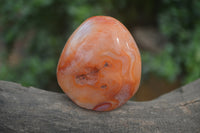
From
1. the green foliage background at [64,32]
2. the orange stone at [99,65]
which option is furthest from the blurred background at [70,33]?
the orange stone at [99,65]

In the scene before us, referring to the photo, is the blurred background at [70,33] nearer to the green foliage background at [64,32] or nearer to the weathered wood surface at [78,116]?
the green foliage background at [64,32]

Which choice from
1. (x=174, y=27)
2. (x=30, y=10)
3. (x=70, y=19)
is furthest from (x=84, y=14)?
(x=174, y=27)

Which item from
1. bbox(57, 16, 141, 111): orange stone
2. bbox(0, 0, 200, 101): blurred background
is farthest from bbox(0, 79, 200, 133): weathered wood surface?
bbox(0, 0, 200, 101): blurred background

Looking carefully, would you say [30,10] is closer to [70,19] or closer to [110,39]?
[70,19]

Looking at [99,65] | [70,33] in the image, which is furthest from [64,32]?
[99,65]

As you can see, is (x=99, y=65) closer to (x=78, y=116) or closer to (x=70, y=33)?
(x=78, y=116)

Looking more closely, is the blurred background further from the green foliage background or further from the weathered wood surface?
the weathered wood surface
